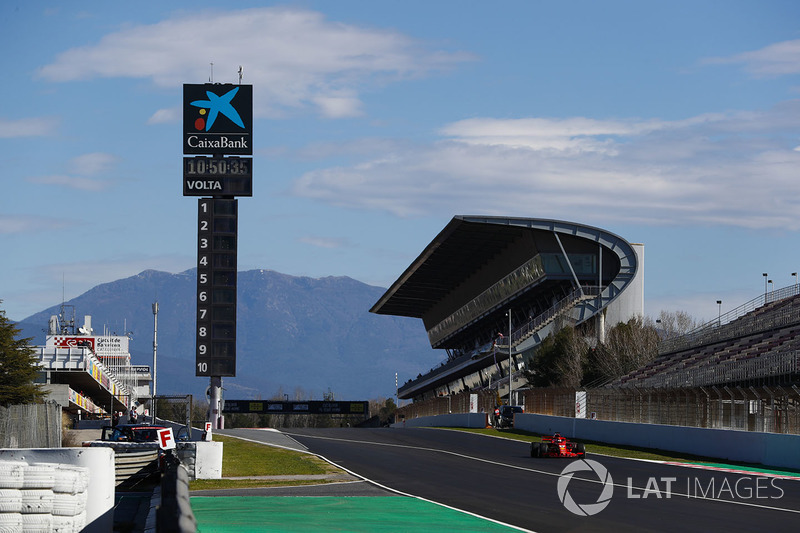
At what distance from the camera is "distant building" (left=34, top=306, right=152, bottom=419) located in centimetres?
8912

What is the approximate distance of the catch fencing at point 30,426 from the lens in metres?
32.8

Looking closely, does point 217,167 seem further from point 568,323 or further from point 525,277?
point 525,277

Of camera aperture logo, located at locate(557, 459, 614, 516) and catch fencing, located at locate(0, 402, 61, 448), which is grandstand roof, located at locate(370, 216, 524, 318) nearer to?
catch fencing, located at locate(0, 402, 61, 448)

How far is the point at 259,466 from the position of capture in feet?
105

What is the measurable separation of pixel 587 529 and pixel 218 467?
13510mm

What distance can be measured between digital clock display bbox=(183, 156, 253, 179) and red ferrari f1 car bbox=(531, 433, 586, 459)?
2248 cm

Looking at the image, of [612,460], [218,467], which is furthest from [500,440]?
[218,467]

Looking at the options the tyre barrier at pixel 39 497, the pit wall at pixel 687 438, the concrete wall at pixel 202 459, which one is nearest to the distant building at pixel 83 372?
the pit wall at pixel 687 438

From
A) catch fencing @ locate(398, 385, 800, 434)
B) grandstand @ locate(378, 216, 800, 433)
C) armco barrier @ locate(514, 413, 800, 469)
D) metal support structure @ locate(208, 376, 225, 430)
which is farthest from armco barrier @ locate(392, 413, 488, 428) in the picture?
metal support structure @ locate(208, 376, 225, 430)

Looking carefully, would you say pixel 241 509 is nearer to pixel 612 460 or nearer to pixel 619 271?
pixel 612 460

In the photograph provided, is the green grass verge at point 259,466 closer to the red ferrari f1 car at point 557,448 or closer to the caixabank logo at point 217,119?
the red ferrari f1 car at point 557,448

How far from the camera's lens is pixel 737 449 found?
33219 mm

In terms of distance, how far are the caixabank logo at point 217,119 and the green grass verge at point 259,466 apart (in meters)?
16.0

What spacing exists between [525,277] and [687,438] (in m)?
53.0
